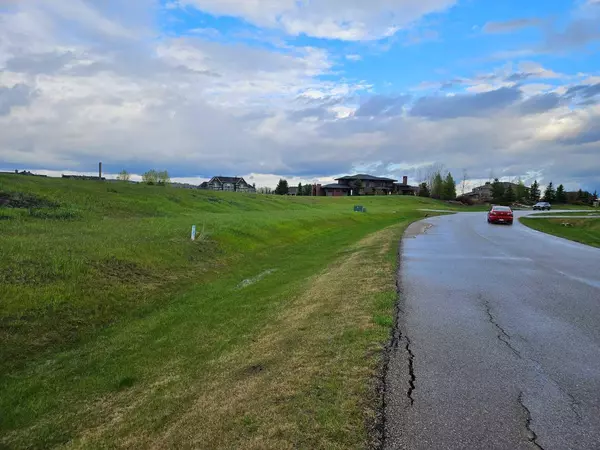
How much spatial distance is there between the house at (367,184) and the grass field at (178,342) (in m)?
123

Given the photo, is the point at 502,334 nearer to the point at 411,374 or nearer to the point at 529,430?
the point at 411,374

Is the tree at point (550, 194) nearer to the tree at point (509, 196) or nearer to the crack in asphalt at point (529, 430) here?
the tree at point (509, 196)

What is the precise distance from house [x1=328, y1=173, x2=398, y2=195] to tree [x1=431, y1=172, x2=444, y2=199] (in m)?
13.9

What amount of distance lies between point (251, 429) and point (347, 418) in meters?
0.97

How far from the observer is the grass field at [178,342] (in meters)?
4.91

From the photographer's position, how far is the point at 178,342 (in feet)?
31.8

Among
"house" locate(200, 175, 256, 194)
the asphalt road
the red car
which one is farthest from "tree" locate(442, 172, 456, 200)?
the asphalt road

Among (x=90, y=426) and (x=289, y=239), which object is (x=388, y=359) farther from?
(x=289, y=239)

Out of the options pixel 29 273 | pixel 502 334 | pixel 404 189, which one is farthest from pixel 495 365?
pixel 404 189

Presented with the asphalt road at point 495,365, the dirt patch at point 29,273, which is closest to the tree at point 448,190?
the asphalt road at point 495,365

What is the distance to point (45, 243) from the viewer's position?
53.4 ft

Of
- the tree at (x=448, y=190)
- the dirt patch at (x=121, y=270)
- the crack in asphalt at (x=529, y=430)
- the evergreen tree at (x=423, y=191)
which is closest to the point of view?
the crack in asphalt at (x=529, y=430)

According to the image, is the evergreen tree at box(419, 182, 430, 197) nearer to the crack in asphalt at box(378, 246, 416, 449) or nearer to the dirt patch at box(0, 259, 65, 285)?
the dirt patch at box(0, 259, 65, 285)

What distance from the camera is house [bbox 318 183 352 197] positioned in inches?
5679
